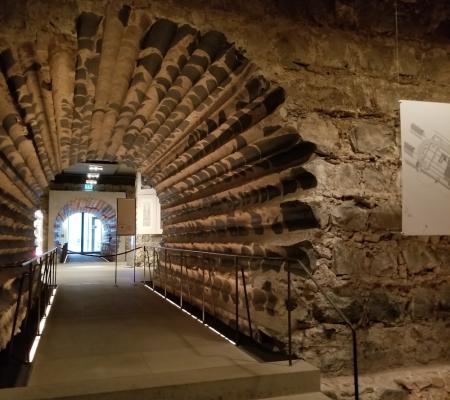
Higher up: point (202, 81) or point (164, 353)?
point (202, 81)

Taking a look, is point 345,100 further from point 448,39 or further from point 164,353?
point 164,353

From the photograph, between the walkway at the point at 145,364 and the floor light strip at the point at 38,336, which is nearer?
the walkway at the point at 145,364

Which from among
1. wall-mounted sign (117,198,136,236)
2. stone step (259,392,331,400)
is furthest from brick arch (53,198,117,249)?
stone step (259,392,331,400)

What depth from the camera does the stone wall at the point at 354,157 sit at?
3418mm

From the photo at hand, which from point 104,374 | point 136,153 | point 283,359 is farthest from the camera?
point 136,153

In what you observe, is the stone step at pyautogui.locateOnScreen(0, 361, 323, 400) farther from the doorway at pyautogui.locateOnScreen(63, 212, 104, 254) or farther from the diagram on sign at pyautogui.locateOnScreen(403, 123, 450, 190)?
the doorway at pyautogui.locateOnScreen(63, 212, 104, 254)

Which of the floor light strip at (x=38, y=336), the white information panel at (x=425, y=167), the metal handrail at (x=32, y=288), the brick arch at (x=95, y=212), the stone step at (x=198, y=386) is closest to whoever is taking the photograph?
the stone step at (x=198, y=386)

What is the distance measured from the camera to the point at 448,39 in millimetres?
4020

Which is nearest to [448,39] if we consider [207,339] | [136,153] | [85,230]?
[207,339]

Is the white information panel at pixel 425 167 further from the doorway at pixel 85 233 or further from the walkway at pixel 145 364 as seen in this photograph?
the doorway at pixel 85 233

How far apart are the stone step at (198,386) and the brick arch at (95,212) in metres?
14.6

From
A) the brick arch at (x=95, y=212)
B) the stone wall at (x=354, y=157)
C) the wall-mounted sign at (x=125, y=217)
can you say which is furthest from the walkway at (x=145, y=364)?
the brick arch at (x=95, y=212)

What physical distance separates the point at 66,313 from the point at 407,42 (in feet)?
15.9

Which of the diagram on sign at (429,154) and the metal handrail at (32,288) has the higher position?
the diagram on sign at (429,154)
